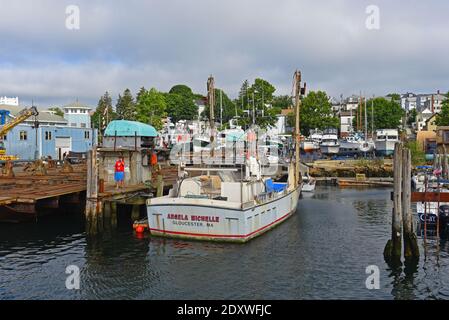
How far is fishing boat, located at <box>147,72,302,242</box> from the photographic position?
875 inches

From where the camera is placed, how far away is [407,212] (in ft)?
60.2

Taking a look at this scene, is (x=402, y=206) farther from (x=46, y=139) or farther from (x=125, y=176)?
(x=46, y=139)

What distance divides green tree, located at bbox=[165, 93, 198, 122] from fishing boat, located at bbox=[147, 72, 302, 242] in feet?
275

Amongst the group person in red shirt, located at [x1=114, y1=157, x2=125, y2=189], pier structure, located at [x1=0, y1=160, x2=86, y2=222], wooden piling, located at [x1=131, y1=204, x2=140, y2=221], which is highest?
person in red shirt, located at [x1=114, y1=157, x2=125, y2=189]

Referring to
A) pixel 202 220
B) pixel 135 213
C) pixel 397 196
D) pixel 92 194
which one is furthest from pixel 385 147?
pixel 92 194

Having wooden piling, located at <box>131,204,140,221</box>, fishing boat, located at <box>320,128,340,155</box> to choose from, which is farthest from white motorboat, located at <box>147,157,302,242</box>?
fishing boat, located at <box>320,128,340,155</box>

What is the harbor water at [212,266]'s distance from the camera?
16297 millimetres

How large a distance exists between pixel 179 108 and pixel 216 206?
297 feet

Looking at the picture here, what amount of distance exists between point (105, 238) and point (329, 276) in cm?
1226

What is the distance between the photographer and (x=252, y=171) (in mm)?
26000

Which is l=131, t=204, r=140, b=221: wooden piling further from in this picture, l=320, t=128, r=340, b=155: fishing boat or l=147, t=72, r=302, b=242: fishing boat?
l=320, t=128, r=340, b=155: fishing boat

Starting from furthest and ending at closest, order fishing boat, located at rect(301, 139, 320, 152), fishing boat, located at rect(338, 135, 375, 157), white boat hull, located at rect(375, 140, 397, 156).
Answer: fishing boat, located at rect(301, 139, 320, 152), white boat hull, located at rect(375, 140, 397, 156), fishing boat, located at rect(338, 135, 375, 157)

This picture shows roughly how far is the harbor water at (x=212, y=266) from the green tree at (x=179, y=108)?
272 ft
